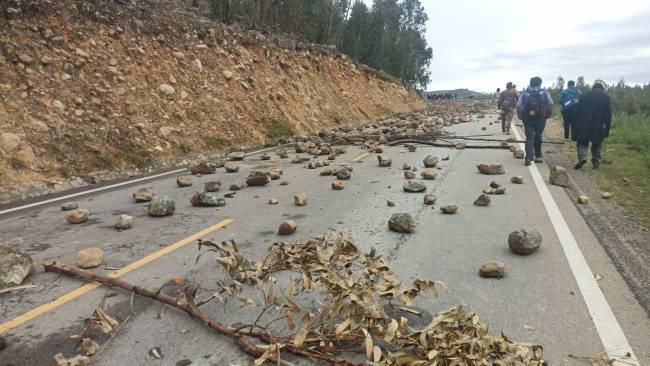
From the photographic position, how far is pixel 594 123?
9555mm

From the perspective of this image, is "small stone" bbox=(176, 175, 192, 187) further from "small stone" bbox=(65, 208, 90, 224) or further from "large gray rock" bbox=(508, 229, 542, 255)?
"large gray rock" bbox=(508, 229, 542, 255)

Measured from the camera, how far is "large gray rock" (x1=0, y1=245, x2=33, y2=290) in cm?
393

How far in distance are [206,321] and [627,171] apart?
958 centimetres

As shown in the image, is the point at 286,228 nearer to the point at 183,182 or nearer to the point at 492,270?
the point at 492,270

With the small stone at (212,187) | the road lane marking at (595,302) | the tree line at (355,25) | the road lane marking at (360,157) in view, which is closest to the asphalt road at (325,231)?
the road lane marking at (595,302)

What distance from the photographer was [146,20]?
14750 mm

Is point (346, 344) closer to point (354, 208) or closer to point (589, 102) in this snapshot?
point (354, 208)

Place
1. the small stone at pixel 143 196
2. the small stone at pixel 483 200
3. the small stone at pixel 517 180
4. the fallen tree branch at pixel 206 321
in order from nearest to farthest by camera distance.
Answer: the fallen tree branch at pixel 206 321
the small stone at pixel 483 200
the small stone at pixel 143 196
the small stone at pixel 517 180

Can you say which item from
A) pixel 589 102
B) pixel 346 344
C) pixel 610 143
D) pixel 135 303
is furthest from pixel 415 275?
pixel 610 143

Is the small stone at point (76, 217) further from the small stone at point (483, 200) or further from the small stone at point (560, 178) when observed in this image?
the small stone at point (560, 178)

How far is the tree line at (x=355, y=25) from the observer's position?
26188mm

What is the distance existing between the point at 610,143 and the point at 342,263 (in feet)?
44.6

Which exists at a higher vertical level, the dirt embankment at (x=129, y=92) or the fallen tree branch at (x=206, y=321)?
the dirt embankment at (x=129, y=92)

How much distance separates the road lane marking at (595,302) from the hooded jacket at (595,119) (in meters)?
4.60
